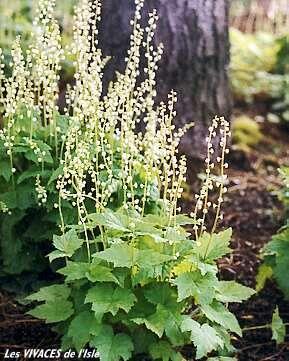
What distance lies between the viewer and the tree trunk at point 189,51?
4.50 metres

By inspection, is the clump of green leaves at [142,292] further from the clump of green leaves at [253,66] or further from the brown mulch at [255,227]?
the clump of green leaves at [253,66]

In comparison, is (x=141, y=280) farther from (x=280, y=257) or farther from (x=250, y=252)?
(x=250, y=252)

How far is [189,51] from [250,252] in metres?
1.31

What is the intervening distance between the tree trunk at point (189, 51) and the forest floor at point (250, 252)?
1.54 feet

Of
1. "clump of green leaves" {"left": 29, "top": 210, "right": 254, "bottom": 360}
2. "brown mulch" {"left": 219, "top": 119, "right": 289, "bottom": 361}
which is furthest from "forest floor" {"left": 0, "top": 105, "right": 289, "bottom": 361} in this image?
"clump of green leaves" {"left": 29, "top": 210, "right": 254, "bottom": 360}

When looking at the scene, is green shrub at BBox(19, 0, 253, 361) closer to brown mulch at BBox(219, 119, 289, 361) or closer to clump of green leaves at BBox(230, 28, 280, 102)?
brown mulch at BBox(219, 119, 289, 361)

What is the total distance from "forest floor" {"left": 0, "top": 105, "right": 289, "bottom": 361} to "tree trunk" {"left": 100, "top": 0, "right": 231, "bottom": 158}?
1.54 feet

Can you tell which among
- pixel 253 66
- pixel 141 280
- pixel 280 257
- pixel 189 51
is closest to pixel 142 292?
pixel 141 280

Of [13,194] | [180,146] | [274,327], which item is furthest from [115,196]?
[180,146]

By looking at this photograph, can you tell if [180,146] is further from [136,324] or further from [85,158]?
[136,324]

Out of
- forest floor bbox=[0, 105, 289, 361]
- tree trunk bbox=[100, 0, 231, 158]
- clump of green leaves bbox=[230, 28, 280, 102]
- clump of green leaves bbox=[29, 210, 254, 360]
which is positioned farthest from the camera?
clump of green leaves bbox=[230, 28, 280, 102]

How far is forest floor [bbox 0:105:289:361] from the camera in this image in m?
3.53

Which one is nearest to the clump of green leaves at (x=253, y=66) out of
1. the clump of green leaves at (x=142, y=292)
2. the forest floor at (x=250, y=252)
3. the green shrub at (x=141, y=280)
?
the forest floor at (x=250, y=252)

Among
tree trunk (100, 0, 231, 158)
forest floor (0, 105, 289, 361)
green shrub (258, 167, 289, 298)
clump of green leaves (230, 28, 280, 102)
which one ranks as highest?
tree trunk (100, 0, 231, 158)
